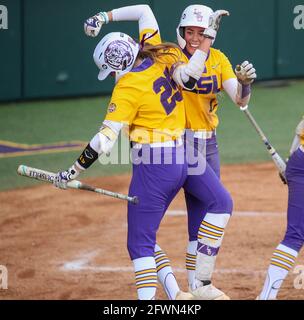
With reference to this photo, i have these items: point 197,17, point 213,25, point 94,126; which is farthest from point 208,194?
point 94,126

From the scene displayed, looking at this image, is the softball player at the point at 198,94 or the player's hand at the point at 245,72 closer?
the player's hand at the point at 245,72

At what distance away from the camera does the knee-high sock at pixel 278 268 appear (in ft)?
23.1

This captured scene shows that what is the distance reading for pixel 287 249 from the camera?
7.04 m

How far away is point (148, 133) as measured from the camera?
672 centimetres

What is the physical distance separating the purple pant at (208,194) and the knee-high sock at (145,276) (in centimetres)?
66

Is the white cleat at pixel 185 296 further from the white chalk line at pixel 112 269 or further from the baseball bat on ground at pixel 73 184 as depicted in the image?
the white chalk line at pixel 112 269

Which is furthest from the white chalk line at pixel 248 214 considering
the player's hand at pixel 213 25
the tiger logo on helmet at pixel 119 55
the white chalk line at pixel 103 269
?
the tiger logo on helmet at pixel 119 55

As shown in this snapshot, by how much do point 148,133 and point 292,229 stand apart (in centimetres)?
131

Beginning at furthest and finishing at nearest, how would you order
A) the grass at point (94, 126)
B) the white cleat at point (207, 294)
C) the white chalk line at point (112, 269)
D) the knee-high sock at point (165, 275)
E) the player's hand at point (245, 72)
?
the grass at point (94, 126)
the white chalk line at point (112, 269)
the knee-high sock at point (165, 275)
the white cleat at point (207, 294)
the player's hand at point (245, 72)

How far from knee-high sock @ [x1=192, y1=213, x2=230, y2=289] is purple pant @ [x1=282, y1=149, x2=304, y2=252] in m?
0.47

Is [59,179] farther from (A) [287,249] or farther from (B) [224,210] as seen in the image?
(A) [287,249]

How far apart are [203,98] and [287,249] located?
53.7 inches

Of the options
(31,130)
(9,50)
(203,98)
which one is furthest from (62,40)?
(203,98)

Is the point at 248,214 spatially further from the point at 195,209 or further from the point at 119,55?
the point at 119,55
